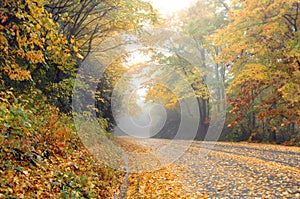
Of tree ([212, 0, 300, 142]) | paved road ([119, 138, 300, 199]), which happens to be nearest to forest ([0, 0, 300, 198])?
tree ([212, 0, 300, 142])

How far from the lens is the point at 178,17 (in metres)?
26.5

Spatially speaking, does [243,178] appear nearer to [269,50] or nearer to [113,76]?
[113,76]

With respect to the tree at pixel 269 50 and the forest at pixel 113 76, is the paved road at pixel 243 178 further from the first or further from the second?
the tree at pixel 269 50

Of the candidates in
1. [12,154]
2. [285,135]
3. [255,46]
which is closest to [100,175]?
[12,154]

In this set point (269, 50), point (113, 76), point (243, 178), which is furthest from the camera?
point (113, 76)

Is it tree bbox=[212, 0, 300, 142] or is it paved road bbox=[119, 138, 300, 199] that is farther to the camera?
tree bbox=[212, 0, 300, 142]

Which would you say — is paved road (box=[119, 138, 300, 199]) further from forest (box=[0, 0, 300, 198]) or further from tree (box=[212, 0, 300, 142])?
tree (box=[212, 0, 300, 142])

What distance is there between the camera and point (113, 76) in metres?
16.8

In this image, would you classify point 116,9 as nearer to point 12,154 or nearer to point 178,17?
point 12,154

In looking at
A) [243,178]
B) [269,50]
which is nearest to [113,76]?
[269,50]

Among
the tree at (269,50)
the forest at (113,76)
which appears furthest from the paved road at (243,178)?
the tree at (269,50)

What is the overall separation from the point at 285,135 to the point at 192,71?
34.1ft

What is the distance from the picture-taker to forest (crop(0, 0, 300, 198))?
5.32m

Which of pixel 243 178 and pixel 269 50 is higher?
pixel 269 50
